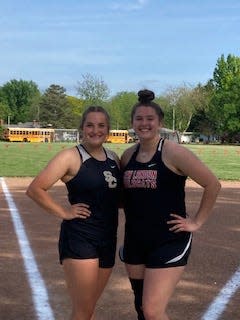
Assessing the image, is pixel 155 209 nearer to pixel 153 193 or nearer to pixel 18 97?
pixel 153 193

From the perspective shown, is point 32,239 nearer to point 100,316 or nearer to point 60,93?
point 100,316

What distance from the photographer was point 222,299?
5.29 m

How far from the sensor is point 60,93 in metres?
125

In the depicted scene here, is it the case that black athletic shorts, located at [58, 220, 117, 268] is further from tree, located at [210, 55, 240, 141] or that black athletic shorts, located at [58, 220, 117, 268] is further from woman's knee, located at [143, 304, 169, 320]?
tree, located at [210, 55, 240, 141]

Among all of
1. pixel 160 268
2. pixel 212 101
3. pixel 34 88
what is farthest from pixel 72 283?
pixel 34 88

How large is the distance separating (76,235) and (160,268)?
1.94 feet

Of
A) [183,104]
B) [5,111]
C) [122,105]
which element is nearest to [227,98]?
[183,104]

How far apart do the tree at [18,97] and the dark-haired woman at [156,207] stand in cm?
13924

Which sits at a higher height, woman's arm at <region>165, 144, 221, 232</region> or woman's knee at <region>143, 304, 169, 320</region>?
woman's arm at <region>165, 144, 221, 232</region>

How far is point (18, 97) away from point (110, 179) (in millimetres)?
146816

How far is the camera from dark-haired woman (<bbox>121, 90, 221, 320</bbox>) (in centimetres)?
343

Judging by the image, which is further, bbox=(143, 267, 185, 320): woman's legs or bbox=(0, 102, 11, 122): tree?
bbox=(0, 102, 11, 122): tree

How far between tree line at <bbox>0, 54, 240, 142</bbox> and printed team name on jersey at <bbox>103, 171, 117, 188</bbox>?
7875cm

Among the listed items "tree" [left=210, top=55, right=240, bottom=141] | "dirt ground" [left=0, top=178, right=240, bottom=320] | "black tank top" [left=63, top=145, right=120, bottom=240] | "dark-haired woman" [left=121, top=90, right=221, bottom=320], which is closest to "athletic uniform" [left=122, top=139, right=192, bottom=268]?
"dark-haired woman" [left=121, top=90, right=221, bottom=320]
